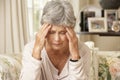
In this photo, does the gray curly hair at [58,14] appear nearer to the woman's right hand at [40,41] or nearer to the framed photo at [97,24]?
the woman's right hand at [40,41]

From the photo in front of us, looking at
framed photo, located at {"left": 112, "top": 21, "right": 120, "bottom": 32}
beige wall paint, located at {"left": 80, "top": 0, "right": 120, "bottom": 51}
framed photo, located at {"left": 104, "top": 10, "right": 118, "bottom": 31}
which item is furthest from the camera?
beige wall paint, located at {"left": 80, "top": 0, "right": 120, "bottom": 51}

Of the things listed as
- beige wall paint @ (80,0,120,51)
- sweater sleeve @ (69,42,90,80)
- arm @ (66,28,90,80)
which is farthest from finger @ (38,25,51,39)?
beige wall paint @ (80,0,120,51)

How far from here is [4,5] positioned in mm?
2152

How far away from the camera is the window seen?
2.70m

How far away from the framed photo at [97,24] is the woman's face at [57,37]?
49.1 inches

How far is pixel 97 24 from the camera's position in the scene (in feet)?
8.66

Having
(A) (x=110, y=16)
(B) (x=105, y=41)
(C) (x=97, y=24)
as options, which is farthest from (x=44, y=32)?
(B) (x=105, y=41)

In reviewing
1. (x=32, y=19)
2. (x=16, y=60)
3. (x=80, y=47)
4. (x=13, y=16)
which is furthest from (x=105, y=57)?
(x=32, y=19)

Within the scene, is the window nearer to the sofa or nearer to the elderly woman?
the sofa

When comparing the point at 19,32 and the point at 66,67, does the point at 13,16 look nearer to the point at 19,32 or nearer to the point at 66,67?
the point at 19,32

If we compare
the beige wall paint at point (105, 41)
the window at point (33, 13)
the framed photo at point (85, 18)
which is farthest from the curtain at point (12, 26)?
the beige wall paint at point (105, 41)

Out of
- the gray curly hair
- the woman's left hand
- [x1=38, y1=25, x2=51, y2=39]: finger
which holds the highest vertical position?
the gray curly hair

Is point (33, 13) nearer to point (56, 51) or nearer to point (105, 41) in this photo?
point (105, 41)

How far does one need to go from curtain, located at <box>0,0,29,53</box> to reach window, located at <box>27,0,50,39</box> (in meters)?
0.37
